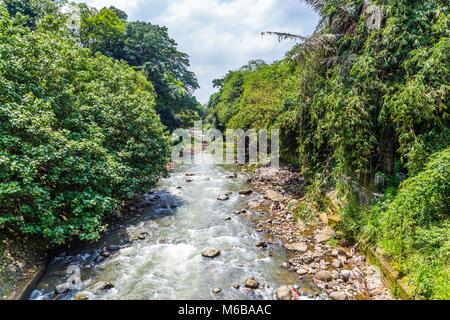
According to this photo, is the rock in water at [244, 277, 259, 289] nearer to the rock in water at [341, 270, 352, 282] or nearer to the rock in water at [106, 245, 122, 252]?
the rock in water at [341, 270, 352, 282]

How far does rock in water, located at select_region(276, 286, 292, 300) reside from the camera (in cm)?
591

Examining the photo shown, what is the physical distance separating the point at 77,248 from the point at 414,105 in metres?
9.62

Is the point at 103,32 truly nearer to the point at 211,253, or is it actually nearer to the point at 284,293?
the point at 211,253

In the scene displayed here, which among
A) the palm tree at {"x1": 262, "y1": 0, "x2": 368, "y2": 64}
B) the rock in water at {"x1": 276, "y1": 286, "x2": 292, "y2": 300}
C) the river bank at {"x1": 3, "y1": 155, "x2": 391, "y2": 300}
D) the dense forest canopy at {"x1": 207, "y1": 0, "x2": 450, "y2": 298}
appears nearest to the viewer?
the dense forest canopy at {"x1": 207, "y1": 0, "x2": 450, "y2": 298}

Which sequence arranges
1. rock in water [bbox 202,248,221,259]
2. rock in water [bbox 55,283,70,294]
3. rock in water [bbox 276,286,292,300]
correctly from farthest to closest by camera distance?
rock in water [bbox 202,248,221,259] → rock in water [bbox 55,283,70,294] → rock in water [bbox 276,286,292,300]

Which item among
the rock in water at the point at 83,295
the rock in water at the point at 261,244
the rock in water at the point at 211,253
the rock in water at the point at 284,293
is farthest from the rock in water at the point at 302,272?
the rock in water at the point at 83,295

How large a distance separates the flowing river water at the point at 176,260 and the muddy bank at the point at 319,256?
15.3 inches

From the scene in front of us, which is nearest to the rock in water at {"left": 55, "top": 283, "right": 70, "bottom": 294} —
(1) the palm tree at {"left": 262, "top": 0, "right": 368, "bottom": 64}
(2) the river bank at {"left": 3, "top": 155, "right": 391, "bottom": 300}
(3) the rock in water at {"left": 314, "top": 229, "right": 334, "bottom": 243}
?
(2) the river bank at {"left": 3, "top": 155, "right": 391, "bottom": 300}

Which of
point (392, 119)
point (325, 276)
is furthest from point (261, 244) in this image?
point (392, 119)

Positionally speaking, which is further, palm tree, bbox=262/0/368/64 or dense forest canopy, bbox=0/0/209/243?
palm tree, bbox=262/0/368/64

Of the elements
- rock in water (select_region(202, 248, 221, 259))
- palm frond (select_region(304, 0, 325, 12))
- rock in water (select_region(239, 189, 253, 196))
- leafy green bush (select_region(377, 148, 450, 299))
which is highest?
palm frond (select_region(304, 0, 325, 12))

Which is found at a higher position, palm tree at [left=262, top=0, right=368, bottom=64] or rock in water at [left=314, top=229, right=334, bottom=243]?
palm tree at [left=262, top=0, right=368, bottom=64]

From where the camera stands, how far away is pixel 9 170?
575 centimetres
